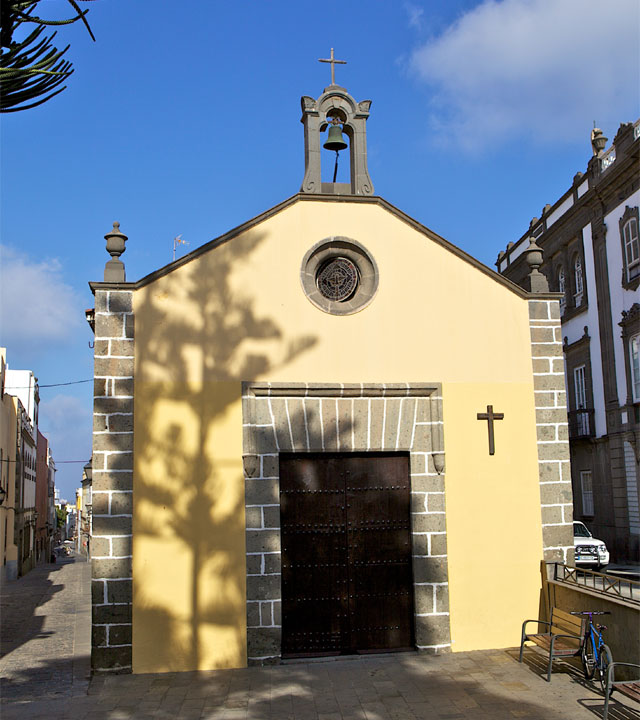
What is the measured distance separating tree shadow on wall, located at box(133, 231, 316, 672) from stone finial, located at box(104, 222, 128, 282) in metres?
0.41

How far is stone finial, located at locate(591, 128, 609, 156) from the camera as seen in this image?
2226 cm

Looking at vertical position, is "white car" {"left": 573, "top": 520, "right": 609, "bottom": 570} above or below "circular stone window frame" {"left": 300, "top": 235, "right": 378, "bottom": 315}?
below

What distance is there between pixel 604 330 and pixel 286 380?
1570cm

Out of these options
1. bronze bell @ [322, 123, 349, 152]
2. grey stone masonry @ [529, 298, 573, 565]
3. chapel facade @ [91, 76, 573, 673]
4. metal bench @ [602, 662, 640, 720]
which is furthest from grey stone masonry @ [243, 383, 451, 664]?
bronze bell @ [322, 123, 349, 152]

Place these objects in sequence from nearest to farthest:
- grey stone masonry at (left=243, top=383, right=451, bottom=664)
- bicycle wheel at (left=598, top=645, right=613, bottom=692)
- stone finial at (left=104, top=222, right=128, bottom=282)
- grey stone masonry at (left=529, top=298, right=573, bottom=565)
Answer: bicycle wheel at (left=598, top=645, right=613, bottom=692)
grey stone masonry at (left=243, top=383, right=451, bottom=664)
stone finial at (left=104, top=222, right=128, bottom=282)
grey stone masonry at (left=529, top=298, right=573, bottom=565)

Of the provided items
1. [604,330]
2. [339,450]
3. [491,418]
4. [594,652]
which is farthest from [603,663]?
[604,330]

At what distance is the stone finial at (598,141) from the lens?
73.0 ft

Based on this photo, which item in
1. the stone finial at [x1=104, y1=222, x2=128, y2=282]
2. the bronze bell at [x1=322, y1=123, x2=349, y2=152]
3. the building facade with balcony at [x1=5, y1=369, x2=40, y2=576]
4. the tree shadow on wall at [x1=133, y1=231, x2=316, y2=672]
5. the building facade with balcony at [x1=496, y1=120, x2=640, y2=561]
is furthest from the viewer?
the building facade with balcony at [x1=5, y1=369, x2=40, y2=576]

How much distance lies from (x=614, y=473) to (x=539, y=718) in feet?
53.6

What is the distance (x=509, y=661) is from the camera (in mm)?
8391

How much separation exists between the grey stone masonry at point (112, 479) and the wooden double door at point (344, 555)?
5.78 ft

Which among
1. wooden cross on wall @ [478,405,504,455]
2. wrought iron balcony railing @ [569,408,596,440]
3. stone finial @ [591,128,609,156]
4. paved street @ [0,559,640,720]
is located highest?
stone finial @ [591,128,609,156]

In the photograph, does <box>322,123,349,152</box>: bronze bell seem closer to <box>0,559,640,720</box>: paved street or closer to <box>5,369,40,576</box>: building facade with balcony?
<box>0,559,640,720</box>: paved street

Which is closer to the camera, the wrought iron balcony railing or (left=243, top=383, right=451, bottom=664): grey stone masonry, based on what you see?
(left=243, top=383, right=451, bottom=664): grey stone masonry
